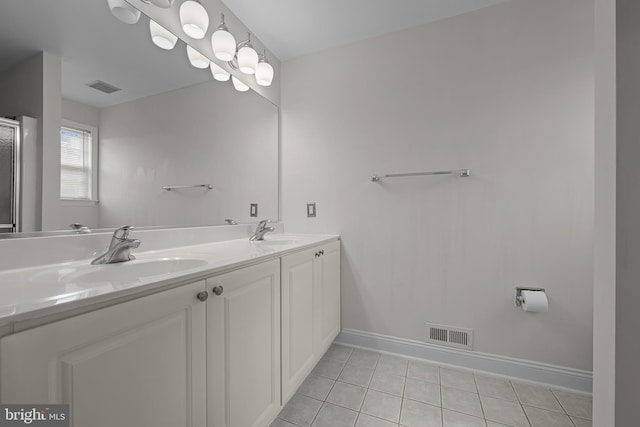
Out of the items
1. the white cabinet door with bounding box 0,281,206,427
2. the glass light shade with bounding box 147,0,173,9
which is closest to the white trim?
the white cabinet door with bounding box 0,281,206,427

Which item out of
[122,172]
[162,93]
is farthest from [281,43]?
[122,172]

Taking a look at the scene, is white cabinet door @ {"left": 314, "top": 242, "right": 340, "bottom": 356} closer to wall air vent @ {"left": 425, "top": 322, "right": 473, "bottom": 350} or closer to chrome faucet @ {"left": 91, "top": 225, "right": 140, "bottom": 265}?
wall air vent @ {"left": 425, "top": 322, "right": 473, "bottom": 350}

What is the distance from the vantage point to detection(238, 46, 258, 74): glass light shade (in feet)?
5.41

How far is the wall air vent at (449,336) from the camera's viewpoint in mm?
1603

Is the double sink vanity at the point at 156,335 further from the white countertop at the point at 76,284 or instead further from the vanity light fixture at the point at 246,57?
the vanity light fixture at the point at 246,57

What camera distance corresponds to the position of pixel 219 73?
63.1 inches

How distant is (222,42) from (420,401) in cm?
221

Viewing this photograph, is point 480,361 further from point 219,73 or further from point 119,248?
point 219,73

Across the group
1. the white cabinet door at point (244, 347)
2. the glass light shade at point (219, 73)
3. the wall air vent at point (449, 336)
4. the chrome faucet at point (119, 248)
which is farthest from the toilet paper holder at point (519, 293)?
the glass light shade at point (219, 73)

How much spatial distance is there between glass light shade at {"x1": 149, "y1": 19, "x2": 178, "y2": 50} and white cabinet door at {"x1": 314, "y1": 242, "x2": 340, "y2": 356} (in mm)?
1338

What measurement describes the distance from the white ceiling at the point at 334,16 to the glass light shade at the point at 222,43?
320 mm

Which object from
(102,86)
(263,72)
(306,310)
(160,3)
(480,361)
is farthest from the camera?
(263,72)

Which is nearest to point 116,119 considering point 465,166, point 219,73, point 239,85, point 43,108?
point 43,108

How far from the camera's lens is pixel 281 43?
1.94 m
